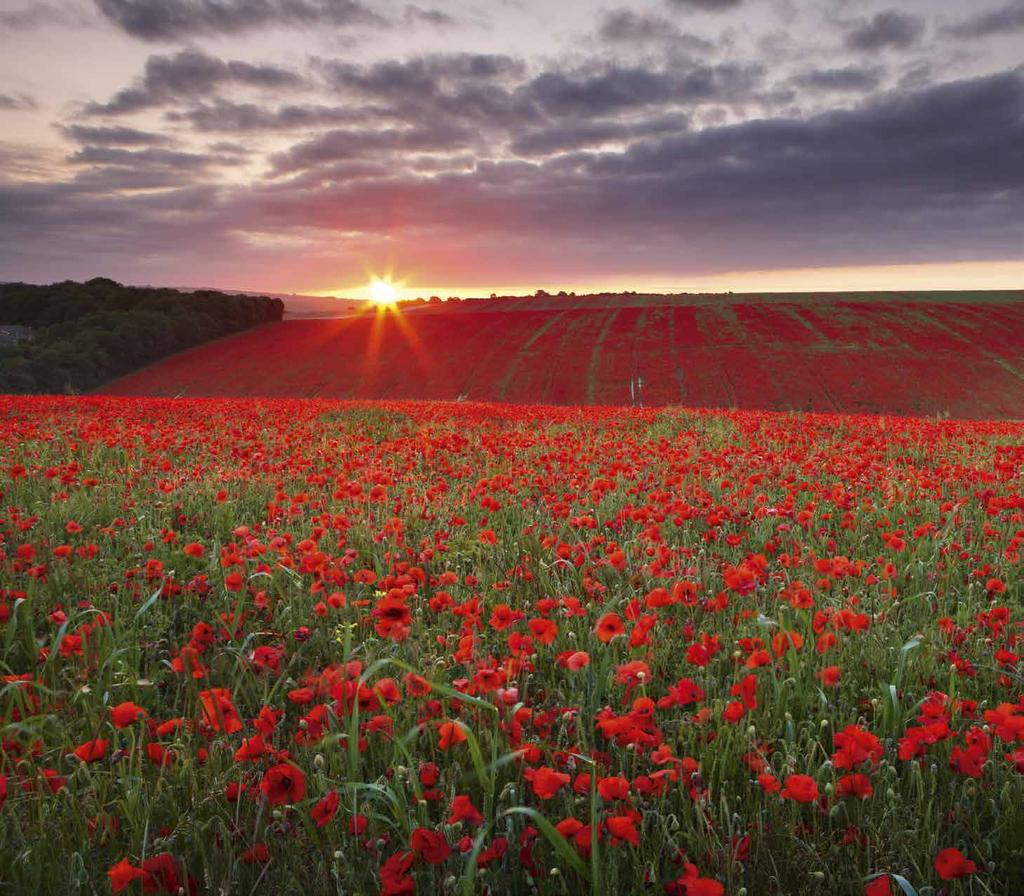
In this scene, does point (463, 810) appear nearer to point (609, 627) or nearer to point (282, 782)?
point (282, 782)

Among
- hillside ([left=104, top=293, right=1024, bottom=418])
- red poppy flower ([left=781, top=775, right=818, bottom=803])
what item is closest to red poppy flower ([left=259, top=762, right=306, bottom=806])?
red poppy flower ([left=781, top=775, right=818, bottom=803])

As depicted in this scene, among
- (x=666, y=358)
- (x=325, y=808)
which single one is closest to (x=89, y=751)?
(x=325, y=808)

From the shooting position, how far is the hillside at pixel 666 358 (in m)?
33.5

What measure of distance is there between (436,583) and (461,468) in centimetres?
310

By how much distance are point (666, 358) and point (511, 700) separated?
129ft

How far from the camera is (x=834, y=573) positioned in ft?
11.5

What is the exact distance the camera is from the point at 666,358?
4000 centimetres

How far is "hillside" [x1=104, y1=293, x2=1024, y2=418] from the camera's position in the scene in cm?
3353

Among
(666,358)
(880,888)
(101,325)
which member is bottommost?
(880,888)

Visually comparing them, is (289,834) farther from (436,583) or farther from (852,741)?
(436,583)

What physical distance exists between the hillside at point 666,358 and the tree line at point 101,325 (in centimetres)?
225

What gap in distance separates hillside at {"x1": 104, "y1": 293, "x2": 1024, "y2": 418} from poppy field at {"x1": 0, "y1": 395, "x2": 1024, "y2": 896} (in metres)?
24.1

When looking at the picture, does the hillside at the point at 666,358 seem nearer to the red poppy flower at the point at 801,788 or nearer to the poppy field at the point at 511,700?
the poppy field at the point at 511,700

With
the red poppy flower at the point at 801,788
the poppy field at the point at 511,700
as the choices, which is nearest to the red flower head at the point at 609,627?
the poppy field at the point at 511,700
